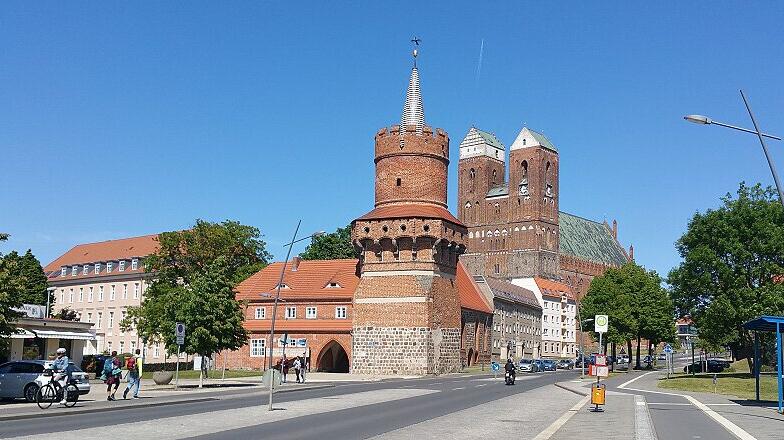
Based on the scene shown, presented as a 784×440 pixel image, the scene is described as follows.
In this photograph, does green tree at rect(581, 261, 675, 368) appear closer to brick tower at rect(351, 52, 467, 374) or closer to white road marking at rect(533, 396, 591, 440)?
brick tower at rect(351, 52, 467, 374)

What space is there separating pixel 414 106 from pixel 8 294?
149 feet

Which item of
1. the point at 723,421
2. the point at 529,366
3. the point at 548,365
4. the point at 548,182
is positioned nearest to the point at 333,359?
the point at 529,366

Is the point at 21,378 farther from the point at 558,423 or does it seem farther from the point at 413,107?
the point at 413,107

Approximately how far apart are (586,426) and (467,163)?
499 feet

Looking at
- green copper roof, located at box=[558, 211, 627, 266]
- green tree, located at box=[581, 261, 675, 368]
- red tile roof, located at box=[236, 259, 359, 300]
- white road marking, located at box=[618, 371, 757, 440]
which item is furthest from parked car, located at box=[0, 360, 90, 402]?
green copper roof, located at box=[558, 211, 627, 266]

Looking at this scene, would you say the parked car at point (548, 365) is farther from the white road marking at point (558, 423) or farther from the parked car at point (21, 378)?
the parked car at point (21, 378)

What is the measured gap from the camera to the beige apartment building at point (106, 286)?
9969 cm

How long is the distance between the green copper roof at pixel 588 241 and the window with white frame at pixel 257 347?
106 meters

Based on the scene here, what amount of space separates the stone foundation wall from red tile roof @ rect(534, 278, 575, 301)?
80243mm

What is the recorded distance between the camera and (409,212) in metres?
64.3

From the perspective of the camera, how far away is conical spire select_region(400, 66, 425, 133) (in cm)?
6825

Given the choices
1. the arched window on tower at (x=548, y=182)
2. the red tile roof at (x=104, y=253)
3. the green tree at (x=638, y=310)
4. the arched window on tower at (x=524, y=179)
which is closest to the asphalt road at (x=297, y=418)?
the green tree at (x=638, y=310)

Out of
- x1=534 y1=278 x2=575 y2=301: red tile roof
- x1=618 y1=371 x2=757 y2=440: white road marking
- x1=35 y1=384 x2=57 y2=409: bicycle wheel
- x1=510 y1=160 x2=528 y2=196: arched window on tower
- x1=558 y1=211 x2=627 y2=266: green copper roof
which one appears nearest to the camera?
x1=618 y1=371 x2=757 y2=440: white road marking

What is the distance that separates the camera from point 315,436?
59.1 feet
